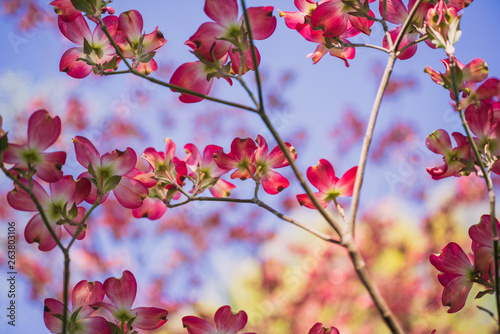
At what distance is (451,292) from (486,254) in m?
0.06

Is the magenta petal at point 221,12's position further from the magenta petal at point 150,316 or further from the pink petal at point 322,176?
the magenta petal at point 150,316

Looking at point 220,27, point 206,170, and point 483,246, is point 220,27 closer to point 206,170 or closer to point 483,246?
point 206,170

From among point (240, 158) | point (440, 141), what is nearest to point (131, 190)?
point (240, 158)

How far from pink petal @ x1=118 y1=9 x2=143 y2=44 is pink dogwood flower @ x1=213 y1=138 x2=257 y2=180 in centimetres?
18

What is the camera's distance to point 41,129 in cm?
34

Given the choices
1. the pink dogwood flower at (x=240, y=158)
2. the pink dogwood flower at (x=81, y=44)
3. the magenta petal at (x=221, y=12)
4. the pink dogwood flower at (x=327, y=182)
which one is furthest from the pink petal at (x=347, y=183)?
the pink dogwood flower at (x=81, y=44)

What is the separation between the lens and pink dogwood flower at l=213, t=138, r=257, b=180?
0.44m

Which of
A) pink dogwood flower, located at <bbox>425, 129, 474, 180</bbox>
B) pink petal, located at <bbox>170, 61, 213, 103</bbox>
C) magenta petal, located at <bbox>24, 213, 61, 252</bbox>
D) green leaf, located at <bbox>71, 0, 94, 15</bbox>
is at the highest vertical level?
green leaf, located at <bbox>71, 0, 94, 15</bbox>

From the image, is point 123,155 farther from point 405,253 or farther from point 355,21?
point 405,253

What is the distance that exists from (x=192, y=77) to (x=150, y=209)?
0.21 meters

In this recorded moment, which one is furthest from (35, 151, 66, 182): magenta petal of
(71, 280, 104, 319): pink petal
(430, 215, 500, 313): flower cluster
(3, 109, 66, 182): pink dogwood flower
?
(430, 215, 500, 313): flower cluster

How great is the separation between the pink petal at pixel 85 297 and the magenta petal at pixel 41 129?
0.15 meters

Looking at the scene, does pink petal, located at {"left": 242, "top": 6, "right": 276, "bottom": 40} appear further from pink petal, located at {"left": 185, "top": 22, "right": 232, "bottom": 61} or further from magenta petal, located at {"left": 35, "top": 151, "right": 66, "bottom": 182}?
magenta petal, located at {"left": 35, "top": 151, "right": 66, "bottom": 182}

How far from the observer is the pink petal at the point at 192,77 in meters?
0.39
